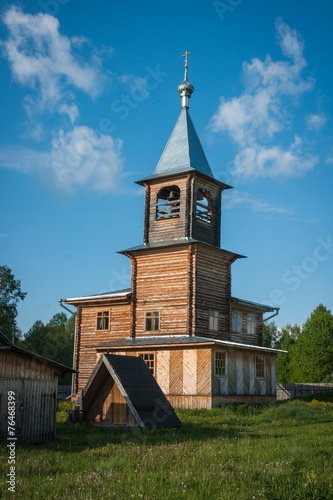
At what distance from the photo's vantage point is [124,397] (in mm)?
15602

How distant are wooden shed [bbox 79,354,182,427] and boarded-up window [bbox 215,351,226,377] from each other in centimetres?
849

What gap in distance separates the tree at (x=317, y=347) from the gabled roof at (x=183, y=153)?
2396cm

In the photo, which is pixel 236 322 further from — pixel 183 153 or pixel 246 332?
pixel 183 153

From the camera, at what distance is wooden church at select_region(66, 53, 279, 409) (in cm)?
2564

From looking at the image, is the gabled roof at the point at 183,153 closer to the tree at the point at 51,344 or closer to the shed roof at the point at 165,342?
the shed roof at the point at 165,342

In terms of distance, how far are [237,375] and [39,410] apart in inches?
559

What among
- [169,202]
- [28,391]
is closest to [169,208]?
[169,202]

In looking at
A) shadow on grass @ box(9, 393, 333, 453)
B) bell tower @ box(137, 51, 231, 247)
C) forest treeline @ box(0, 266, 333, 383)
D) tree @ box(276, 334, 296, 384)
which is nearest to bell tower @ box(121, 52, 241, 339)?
bell tower @ box(137, 51, 231, 247)

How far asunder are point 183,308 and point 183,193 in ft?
21.5

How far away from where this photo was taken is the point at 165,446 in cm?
1219

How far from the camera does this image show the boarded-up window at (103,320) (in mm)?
31216

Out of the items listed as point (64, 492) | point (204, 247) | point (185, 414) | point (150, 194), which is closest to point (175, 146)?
point (150, 194)

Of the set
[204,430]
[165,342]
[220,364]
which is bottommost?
[204,430]

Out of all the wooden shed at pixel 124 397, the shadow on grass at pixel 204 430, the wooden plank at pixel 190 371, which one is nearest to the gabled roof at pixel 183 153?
the wooden plank at pixel 190 371
